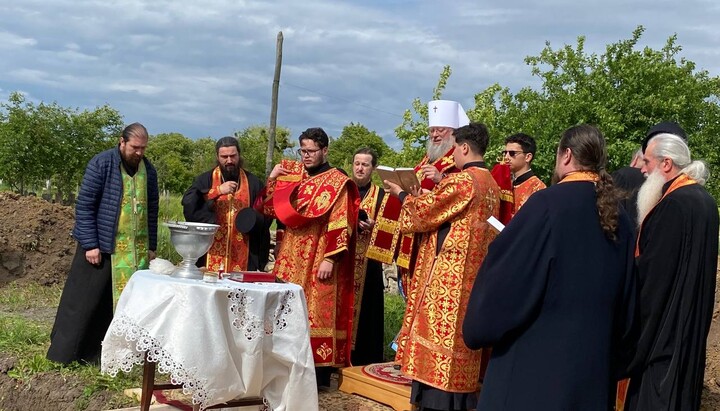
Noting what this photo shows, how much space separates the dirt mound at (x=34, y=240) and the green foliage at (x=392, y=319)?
499 centimetres

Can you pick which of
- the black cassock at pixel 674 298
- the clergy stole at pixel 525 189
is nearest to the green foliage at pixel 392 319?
the clergy stole at pixel 525 189

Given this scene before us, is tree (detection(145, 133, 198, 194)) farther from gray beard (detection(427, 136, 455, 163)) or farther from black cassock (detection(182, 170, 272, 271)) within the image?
gray beard (detection(427, 136, 455, 163))

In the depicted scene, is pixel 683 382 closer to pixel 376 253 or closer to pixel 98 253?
pixel 376 253

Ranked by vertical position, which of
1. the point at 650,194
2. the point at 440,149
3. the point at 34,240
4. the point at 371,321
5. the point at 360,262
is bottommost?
the point at 371,321

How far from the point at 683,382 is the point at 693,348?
0.19 meters

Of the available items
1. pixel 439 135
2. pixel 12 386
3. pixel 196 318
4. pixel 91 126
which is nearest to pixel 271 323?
pixel 196 318

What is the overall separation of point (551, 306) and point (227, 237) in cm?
391

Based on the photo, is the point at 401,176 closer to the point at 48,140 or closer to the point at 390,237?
the point at 390,237

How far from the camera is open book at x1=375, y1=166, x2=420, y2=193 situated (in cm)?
530

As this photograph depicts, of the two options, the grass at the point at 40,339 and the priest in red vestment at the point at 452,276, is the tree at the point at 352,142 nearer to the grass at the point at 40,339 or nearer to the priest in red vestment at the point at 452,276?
the grass at the point at 40,339

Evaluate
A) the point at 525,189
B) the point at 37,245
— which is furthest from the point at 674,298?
the point at 37,245

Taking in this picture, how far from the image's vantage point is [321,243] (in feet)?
20.5

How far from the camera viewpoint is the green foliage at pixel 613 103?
15.2 meters

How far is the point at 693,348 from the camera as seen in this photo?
4.22 m
